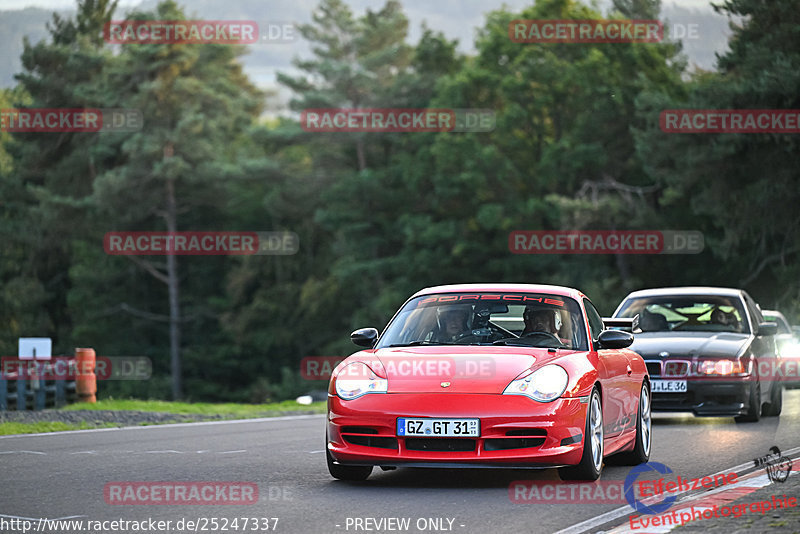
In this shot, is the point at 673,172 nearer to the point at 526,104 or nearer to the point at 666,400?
the point at 526,104

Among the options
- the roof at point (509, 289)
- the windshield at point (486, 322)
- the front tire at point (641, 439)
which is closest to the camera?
the windshield at point (486, 322)

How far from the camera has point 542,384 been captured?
9.51 metres

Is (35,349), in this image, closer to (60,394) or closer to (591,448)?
(60,394)

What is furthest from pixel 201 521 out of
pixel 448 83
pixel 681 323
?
pixel 448 83

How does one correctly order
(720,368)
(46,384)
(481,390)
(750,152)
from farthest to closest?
(750,152) < (46,384) < (720,368) < (481,390)

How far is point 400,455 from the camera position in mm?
9297

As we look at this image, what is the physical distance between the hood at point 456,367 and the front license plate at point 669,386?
240 inches

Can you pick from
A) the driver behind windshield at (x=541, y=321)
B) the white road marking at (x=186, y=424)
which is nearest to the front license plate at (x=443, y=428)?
the driver behind windshield at (x=541, y=321)

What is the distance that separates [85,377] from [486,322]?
41.3ft

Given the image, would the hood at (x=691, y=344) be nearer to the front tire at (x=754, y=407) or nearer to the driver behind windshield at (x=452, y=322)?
the front tire at (x=754, y=407)

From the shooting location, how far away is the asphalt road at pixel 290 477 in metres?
8.09

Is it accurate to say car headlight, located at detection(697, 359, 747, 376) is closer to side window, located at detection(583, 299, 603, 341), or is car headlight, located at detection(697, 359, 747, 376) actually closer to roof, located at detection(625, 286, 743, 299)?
roof, located at detection(625, 286, 743, 299)

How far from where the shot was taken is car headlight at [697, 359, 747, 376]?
15.7m

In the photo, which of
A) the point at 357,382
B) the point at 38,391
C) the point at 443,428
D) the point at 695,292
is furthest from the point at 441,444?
the point at 38,391
